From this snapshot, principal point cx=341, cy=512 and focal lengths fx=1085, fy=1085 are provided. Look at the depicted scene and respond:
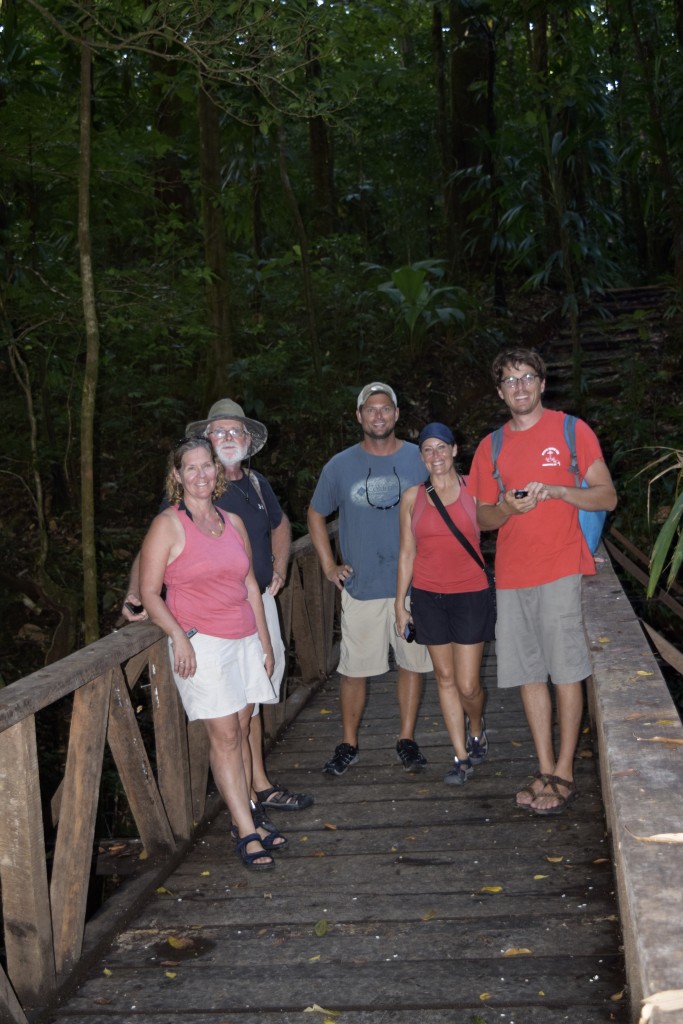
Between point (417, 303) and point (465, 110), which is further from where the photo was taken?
point (465, 110)

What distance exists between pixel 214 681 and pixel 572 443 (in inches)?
68.4

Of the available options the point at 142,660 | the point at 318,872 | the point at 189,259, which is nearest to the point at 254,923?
the point at 318,872

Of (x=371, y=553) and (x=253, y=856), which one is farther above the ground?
(x=371, y=553)

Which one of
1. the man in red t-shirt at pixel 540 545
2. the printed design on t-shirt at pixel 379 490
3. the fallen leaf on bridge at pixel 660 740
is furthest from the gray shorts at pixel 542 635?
the fallen leaf on bridge at pixel 660 740

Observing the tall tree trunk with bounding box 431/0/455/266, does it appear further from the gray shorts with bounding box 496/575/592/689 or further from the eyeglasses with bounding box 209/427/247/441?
the gray shorts with bounding box 496/575/592/689

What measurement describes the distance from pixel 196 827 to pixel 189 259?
9.49 meters

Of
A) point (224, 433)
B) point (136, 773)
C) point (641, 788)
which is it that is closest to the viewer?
point (641, 788)

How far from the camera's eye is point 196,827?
15.8 feet

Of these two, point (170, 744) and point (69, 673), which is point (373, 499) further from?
point (69, 673)

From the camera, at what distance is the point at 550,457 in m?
4.47

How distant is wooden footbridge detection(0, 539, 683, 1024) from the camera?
121 inches

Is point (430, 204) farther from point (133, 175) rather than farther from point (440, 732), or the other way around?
point (440, 732)

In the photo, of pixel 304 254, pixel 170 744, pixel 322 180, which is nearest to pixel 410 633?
pixel 170 744

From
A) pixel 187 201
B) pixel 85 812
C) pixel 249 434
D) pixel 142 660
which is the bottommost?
pixel 85 812
